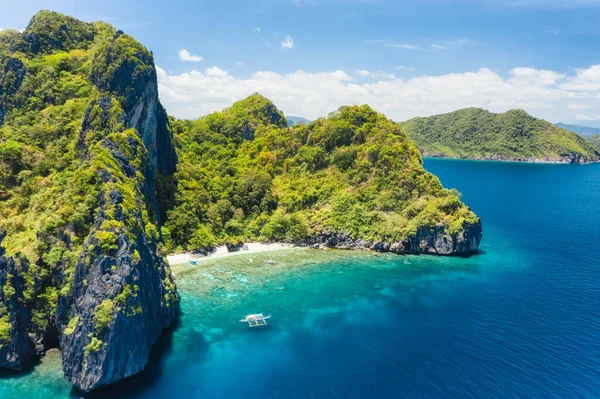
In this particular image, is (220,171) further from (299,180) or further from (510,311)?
(510,311)

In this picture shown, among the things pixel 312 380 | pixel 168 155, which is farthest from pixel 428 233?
pixel 168 155

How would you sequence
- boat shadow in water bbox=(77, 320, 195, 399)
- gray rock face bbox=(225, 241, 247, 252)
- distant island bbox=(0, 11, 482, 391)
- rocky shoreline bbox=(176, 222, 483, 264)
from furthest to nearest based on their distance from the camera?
rocky shoreline bbox=(176, 222, 483, 264)
gray rock face bbox=(225, 241, 247, 252)
distant island bbox=(0, 11, 482, 391)
boat shadow in water bbox=(77, 320, 195, 399)

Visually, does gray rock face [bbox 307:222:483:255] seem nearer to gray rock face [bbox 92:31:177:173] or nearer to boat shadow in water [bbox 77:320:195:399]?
boat shadow in water [bbox 77:320:195:399]

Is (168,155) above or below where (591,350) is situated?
above

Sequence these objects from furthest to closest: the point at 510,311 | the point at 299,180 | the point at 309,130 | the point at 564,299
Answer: the point at 309,130 → the point at 299,180 → the point at 564,299 → the point at 510,311

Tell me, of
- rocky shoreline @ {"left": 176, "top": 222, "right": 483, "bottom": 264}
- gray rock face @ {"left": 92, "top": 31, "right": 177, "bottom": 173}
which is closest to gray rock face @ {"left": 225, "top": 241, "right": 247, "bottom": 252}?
rocky shoreline @ {"left": 176, "top": 222, "right": 483, "bottom": 264}

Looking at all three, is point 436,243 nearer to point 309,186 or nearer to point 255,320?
point 309,186

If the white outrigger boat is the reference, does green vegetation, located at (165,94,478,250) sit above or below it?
above

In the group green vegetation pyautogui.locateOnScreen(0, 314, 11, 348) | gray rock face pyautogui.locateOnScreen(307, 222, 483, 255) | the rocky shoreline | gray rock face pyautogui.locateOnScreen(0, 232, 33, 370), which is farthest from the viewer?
gray rock face pyautogui.locateOnScreen(307, 222, 483, 255)
